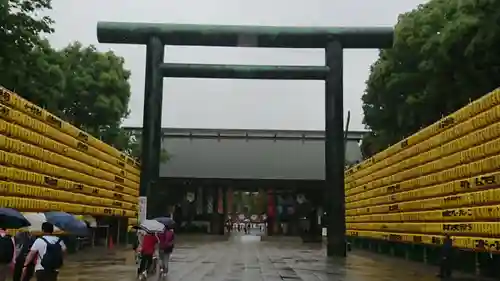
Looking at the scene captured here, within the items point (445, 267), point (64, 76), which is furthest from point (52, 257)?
point (64, 76)

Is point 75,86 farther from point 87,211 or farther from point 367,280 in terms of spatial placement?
point 367,280

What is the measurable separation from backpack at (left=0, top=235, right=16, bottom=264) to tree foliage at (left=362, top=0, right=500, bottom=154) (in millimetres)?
18491

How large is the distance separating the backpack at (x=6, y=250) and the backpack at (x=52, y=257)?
0.50m

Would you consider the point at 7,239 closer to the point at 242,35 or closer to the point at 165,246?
the point at 165,246

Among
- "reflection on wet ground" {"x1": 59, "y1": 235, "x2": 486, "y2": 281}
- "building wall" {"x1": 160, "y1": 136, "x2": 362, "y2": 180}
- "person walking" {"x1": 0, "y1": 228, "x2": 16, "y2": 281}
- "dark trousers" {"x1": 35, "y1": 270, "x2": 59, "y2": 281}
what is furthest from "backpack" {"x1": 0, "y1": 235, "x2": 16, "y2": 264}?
"building wall" {"x1": 160, "y1": 136, "x2": 362, "y2": 180}

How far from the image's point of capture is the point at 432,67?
29328 millimetres

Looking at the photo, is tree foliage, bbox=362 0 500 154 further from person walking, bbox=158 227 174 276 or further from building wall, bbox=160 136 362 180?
building wall, bbox=160 136 362 180

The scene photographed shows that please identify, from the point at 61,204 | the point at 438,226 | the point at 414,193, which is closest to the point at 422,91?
the point at 414,193

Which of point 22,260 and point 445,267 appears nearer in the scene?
point 22,260

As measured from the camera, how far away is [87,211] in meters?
28.8

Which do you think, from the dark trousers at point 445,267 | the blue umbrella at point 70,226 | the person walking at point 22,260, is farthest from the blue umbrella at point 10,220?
the dark trousers at point 445,267

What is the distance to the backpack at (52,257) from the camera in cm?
1034

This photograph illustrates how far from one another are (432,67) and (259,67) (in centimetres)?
790

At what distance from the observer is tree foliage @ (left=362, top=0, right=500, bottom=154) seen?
80.0ft
